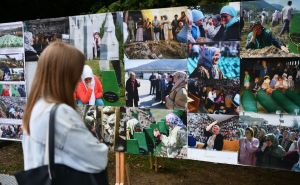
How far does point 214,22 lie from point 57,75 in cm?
197

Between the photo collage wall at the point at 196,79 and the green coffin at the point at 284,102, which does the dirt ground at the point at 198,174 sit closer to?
the photo collage wall at the point at 196,79

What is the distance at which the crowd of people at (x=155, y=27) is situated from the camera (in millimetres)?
3576

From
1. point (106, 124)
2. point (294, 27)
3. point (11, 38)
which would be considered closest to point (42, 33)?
point (11, 38)

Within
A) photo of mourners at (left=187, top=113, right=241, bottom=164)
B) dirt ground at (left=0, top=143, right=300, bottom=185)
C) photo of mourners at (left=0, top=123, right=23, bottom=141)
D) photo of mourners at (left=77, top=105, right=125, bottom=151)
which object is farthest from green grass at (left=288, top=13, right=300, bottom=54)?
photo of mourners at (left=0, top=123, right=23, bottom=141)

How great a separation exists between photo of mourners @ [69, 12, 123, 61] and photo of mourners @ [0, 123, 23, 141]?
4.71ft

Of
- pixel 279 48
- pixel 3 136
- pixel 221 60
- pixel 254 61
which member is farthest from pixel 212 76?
pixel 3 136

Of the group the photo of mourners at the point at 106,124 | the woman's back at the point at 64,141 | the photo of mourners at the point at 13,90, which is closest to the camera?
the woman's back at the point at 64,141

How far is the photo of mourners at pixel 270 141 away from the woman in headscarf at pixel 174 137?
566mm

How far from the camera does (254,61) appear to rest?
325cm

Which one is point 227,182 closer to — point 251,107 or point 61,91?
point 251,107

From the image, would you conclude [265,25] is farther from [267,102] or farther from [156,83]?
[156,83]

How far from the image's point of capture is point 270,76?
321cm

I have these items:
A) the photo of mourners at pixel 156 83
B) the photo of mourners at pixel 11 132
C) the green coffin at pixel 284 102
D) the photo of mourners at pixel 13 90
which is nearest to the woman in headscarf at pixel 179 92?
the photo of mourners at pixel 156 83

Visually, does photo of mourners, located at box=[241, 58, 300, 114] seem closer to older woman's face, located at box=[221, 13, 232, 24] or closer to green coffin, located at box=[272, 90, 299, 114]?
green coffin, located at box=[272, 90, 299, 114]
